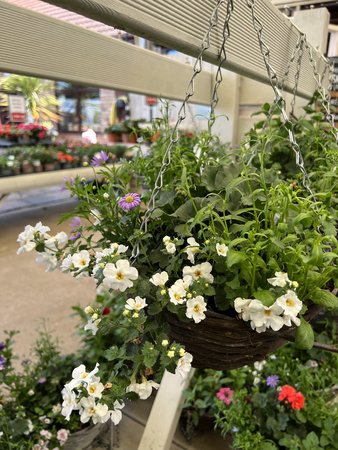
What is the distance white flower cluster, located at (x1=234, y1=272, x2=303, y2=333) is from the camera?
478mm

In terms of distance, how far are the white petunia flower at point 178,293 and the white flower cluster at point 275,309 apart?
0.25 ft

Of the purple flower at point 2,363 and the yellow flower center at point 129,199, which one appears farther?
the purple flower at point 2,363

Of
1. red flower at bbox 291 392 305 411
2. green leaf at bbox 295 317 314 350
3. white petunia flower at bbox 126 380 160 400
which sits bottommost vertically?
red flower at bbox 291 392 305 411

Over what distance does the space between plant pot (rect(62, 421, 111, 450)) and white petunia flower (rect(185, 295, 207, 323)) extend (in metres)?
1.03

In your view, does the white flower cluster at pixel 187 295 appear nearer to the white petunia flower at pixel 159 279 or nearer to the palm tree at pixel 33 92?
the white petunia flower at pixel 159 279

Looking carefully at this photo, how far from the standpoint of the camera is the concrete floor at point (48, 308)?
1409 mm

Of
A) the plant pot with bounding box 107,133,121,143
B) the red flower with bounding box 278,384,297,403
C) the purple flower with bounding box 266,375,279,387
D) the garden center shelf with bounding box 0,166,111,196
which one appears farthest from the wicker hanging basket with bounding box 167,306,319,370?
the plant pot with bounding box 107,133,121,143

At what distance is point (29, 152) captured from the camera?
3895 mm

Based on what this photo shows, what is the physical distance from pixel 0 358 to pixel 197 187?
99 cm

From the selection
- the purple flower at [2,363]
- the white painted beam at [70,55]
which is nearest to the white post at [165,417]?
the purple flower at [2,363]

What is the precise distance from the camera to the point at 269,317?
495mm

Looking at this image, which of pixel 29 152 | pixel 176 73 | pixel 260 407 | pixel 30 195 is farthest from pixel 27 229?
pixel 30 195

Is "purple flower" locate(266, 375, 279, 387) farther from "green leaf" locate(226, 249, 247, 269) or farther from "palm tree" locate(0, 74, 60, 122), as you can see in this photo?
"palm tree" locate(0, 74, 60, 122)

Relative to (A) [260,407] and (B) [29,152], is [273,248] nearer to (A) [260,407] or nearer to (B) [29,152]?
(A) [260,407]
